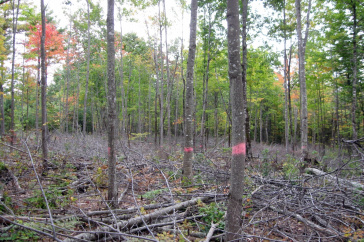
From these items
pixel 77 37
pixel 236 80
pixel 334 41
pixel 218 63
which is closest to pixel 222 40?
pixel 218 63

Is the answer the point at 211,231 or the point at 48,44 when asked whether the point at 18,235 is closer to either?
the point at 211,231

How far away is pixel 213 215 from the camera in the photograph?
415 cm

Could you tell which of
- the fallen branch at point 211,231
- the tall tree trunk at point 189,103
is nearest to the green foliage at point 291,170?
the fallen branch at point 211,231

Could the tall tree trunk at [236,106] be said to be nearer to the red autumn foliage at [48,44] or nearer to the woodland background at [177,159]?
the woodland background at [177,159]

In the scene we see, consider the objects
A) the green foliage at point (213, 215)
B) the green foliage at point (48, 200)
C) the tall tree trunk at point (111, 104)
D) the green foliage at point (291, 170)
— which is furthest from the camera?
the green foliage at point (291, 170)

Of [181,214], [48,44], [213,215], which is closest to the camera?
[213,215]

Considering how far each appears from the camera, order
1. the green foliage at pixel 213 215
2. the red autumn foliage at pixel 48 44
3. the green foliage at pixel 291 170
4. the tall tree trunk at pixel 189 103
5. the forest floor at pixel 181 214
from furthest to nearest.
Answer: the red autumn foliage at pixel 48 44 < the tall tree trunk at pixel 189 103 < the green foliage at pixel 291 170 < the green foliage at pixel 213 215 < the forest floor at pixel 181 214

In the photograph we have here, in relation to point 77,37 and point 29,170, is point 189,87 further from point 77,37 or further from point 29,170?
point 77,37

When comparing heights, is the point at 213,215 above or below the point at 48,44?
below

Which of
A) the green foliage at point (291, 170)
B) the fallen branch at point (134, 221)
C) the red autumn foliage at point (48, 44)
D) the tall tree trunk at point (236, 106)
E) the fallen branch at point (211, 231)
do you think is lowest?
the fallen branch at point (211, 231)

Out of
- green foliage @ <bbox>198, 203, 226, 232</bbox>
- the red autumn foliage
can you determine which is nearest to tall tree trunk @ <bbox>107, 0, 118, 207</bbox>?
green foliage @ <bbox>198, 203, 226, 232</bbox>

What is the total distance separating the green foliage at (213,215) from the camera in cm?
397

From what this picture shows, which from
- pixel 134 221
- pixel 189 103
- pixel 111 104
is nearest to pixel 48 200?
pixel 134 221

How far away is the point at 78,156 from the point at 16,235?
6956mm
